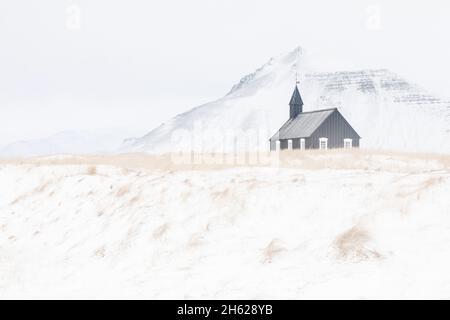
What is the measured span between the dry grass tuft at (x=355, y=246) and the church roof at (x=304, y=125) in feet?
Result: 147

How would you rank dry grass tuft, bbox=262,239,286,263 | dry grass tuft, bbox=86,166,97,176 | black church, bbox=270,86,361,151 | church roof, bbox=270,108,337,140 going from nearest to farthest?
dry grass tuft, bbox=262,239,286,263, dry grass tuft, bbox=86,166,97,176, black church, bbox=270,86,361,151, church roof, bbox=270,108,337,140

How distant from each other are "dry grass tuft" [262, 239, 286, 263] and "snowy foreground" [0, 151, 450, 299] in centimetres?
2

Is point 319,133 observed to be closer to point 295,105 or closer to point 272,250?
point 295,105

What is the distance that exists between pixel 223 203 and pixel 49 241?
188 inches

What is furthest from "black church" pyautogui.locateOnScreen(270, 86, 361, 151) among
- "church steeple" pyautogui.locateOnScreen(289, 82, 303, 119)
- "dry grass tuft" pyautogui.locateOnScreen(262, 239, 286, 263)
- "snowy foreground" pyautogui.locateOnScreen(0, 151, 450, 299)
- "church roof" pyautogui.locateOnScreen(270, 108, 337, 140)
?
"dry grass tuft" pyautogui.locateOnScreen(262, 239, 286, 263)

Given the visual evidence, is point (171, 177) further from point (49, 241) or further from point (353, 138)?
point (353, 138)

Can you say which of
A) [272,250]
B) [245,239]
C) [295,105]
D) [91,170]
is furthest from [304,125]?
[272,250]

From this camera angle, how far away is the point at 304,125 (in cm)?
5619

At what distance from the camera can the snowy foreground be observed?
7.37m

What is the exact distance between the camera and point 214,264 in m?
8.80

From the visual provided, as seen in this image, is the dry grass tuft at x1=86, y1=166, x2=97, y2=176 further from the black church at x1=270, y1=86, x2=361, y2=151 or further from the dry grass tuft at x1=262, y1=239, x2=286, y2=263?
the black church at x1=270, y1=86, x2=361, y2=151

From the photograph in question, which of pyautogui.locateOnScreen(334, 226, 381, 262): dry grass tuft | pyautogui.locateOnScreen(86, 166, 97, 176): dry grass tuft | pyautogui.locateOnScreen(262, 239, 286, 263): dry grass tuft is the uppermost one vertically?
pyautogui.locateOnScreen(334, 226, 381, 262): dry grass tuft

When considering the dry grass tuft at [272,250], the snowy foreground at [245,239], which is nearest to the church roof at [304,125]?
the snowy foreground at [245,239]

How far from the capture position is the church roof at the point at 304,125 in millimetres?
53781
